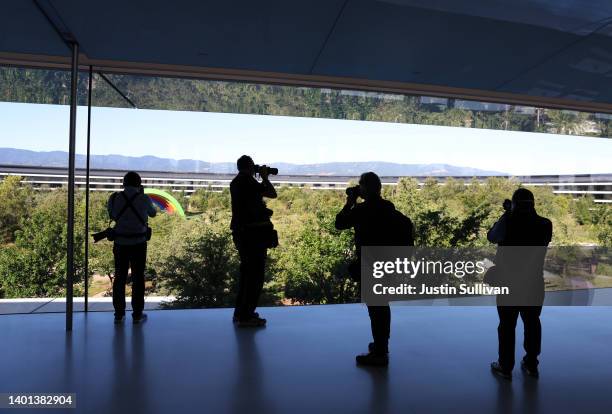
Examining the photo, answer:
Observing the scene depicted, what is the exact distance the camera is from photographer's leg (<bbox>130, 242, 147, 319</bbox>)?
444 cm

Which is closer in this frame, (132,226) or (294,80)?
(132,226)

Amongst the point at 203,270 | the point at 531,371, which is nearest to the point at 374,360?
the point at 531,371

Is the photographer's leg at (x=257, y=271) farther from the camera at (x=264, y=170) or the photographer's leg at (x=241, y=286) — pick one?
the camera at (x=264, y=170)

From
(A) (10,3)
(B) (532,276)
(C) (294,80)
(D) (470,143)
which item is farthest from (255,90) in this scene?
(D) (470,143)

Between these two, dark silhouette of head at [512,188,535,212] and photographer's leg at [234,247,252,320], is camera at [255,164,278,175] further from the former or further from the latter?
dark silhouette of head at [512,188,535,212]

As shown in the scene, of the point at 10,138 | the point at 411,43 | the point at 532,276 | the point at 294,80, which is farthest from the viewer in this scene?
the point at 10,138

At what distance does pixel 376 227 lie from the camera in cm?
334

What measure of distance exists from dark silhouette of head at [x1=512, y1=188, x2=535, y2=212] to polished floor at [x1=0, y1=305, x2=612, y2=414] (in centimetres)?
118

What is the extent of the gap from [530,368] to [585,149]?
7892 mm

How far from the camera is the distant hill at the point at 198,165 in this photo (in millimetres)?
7286

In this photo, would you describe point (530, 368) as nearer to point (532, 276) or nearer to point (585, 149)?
point (532, 276)

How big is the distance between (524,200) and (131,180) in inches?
135

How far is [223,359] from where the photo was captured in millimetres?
3518

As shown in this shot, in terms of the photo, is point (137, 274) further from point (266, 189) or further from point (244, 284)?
point (266, 189)
